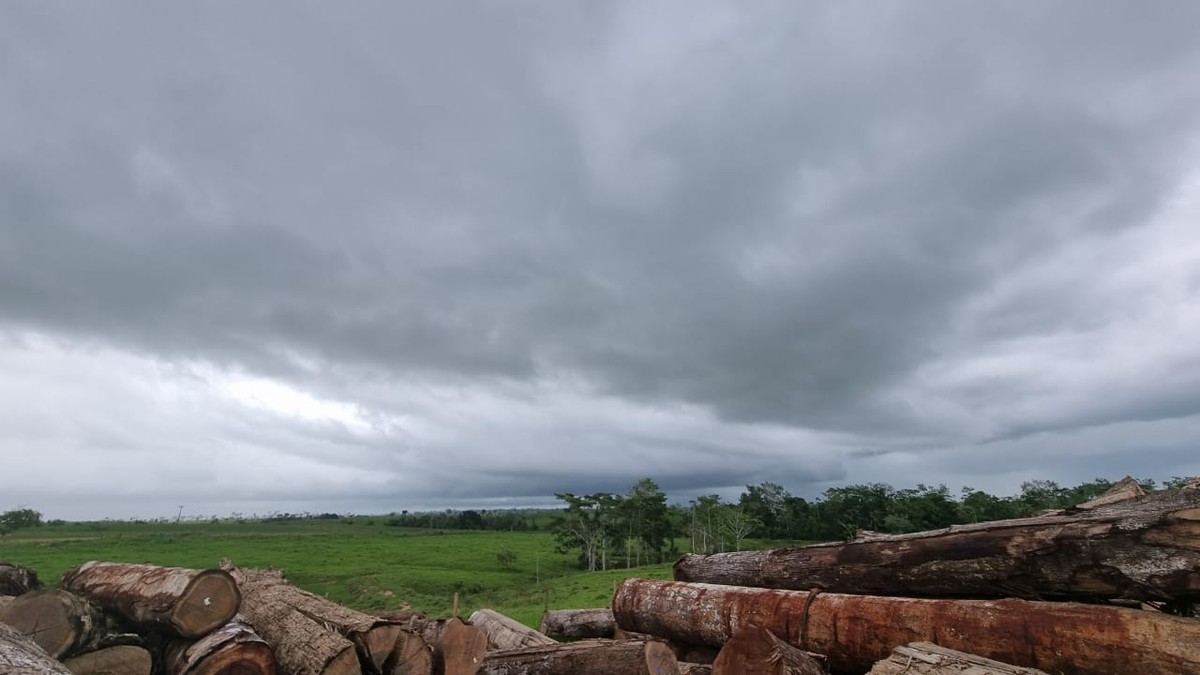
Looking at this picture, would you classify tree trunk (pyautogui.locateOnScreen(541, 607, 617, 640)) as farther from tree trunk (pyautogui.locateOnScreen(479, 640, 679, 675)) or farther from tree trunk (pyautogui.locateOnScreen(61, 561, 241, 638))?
tree trunk (pyautogui.locateOnScreen(61, 561, 241, 638))

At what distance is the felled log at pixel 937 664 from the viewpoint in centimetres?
520

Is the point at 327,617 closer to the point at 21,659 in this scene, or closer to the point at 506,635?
the point at 21,659

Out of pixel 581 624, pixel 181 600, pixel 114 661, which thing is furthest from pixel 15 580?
pixel 581 624

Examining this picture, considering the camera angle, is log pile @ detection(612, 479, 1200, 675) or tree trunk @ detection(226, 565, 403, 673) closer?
log pile @ detection(612, 479, 1200, 675)

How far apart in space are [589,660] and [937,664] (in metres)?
4.22

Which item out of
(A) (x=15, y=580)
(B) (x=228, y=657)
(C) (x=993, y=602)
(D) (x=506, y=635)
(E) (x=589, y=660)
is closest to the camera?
(C) (x=993, y=602)

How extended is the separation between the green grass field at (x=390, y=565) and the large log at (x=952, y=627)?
20.8 m

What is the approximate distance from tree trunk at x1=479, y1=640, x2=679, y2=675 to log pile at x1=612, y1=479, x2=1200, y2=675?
1256mm

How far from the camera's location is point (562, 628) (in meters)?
15.4

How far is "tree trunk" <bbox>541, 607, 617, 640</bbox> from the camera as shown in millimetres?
14852

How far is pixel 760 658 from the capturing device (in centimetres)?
582

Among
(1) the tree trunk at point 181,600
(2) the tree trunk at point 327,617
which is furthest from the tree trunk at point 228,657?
(2) the tree trunk at point 327,617

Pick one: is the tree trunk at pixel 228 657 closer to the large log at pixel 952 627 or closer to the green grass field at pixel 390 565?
the large log at pixel 952 627

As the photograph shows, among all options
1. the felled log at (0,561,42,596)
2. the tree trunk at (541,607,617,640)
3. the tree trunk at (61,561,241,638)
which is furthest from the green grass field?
the tree trunk at (61,561,241,638)
